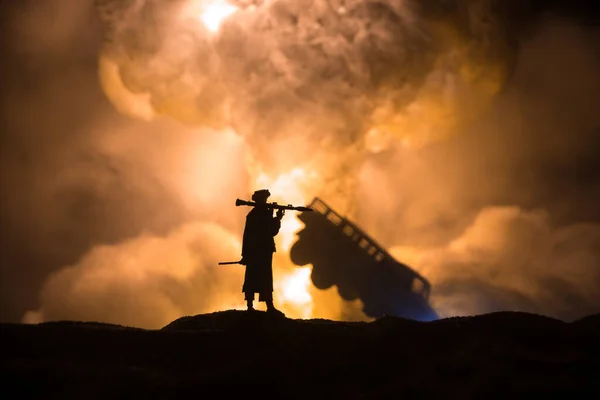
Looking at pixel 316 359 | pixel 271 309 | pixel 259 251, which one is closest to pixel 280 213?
pixel 259 251

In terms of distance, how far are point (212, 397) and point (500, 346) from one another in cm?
699

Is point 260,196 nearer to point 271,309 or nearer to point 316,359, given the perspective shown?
point 271,309

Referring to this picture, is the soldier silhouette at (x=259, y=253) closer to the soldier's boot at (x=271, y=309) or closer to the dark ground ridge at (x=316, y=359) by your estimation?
the soldier's boot at (x=271, y=309)

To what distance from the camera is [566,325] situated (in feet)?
44.3

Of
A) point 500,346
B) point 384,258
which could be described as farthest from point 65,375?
point 384,258

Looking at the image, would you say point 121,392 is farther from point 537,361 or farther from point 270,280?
point 537,361

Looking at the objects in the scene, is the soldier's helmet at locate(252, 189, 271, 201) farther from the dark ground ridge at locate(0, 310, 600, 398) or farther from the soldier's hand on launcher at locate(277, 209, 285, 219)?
the dark ground ridge at locate(0, 310, 600, 398)

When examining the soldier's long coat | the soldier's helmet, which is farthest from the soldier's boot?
the soldier's helmet

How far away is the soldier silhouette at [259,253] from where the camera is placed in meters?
15.0

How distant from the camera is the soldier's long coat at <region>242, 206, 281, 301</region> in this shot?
49.3ft

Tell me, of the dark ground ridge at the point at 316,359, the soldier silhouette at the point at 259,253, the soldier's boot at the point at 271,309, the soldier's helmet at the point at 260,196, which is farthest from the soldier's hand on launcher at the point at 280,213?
the dark ground ridge at the point at 316,359

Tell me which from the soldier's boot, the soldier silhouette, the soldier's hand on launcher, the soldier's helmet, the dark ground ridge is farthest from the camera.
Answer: the soldier's helmet

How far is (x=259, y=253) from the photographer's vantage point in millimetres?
15273

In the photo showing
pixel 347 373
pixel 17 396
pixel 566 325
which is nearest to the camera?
pixel 17 396
